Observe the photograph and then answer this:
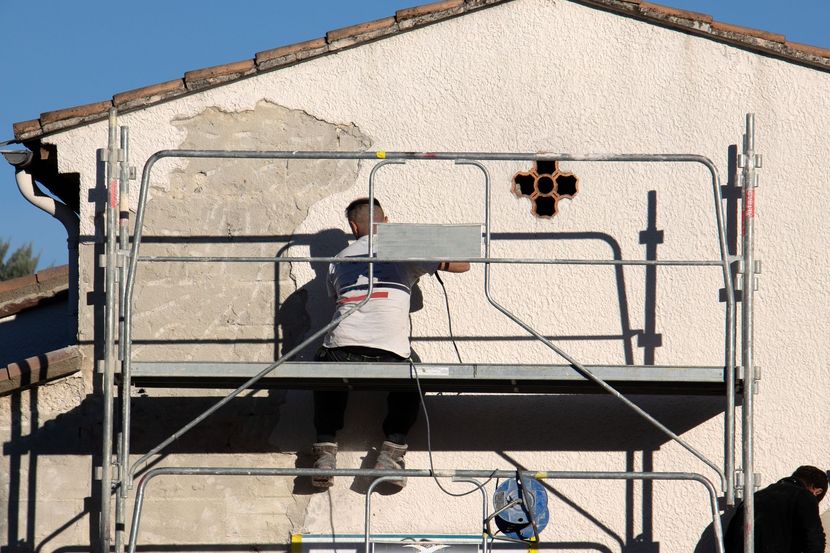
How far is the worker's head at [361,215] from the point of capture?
763 cm

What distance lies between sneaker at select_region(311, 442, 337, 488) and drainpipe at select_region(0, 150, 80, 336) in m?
1.85

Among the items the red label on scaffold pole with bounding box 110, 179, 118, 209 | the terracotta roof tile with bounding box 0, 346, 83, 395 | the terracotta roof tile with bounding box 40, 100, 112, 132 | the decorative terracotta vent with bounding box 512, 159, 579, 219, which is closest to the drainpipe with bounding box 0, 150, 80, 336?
the terracotta roof tile with bounding box 40, 100, 112, 132

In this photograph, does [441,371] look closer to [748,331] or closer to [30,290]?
[748,331]

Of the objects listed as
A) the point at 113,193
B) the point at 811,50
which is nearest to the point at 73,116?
the point at 113,193

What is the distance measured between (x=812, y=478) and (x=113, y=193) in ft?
14.2

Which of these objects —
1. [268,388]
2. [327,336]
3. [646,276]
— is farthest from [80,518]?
[646,276]

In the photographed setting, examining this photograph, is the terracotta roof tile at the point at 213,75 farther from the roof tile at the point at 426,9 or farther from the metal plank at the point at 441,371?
the metal plank at the point at 441,371

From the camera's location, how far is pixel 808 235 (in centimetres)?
792

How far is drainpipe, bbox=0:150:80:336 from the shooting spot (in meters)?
8.05

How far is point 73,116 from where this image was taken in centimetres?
800

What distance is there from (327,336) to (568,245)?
63.0 inches

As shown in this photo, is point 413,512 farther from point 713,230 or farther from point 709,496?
point 713,230

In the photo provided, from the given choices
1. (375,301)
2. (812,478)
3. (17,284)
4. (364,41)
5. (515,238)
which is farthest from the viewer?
(17,284)

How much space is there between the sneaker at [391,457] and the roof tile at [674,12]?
3.13m
